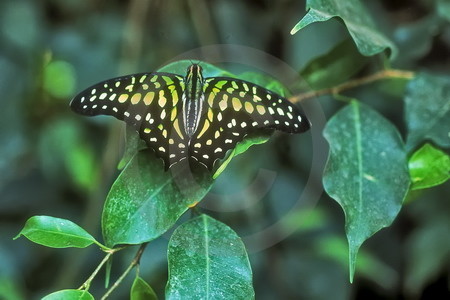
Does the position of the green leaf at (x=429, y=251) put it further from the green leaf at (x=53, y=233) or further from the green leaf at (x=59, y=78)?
the green leaf at (x=59, y=78)

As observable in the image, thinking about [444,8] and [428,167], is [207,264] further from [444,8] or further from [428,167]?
[444,8]

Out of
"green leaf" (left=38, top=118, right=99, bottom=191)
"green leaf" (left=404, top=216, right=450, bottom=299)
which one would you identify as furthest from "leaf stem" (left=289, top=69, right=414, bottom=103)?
"green leaf" (left=38, top=118, right=99, bottom=191)

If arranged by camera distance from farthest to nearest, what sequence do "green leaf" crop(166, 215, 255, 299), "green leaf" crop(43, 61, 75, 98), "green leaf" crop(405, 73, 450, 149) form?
"green leaf" crop(43, 61, 75, 98) < "green leaf" crop(405, 73, 450, 149) < "green leaf" crop(166, 215, 255, 299)

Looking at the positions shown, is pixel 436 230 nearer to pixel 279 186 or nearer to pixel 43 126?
pixel 279 186

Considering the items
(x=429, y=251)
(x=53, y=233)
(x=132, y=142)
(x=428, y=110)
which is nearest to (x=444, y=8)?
(x=428, y=110)

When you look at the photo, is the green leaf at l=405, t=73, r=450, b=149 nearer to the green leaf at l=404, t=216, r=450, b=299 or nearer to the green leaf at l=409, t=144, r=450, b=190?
the green leaf at l=409, t=144, r=450, b=190

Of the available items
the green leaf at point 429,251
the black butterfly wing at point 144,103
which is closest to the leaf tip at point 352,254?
the black butterfly wing at point 144,103
